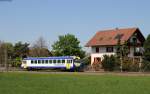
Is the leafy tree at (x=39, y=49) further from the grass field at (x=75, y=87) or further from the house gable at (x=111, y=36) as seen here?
the grass field at (x=75, y=87)

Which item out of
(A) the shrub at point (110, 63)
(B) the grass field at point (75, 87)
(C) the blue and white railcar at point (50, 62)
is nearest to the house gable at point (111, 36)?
(A) the shrub at point (110, 63)

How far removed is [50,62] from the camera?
70.8 meters

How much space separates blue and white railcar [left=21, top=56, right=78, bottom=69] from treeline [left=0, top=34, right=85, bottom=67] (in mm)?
18264

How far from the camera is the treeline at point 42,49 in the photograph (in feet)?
341

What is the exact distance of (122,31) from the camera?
86.9 meters

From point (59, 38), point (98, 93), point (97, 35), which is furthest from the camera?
point (59, 38)

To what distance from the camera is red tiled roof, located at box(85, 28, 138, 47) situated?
83.9m

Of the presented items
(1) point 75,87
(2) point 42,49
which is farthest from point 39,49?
(1) point 75,87

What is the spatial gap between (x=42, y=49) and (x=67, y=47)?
10.8 meters

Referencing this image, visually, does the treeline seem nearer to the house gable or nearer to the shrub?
the house gable

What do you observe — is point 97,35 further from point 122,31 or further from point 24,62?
point 24,62

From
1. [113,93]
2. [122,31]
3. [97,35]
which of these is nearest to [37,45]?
[97,35]

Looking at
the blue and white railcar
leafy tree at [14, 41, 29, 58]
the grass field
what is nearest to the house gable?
the blue and white railcar

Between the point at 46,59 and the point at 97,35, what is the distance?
23346mm
